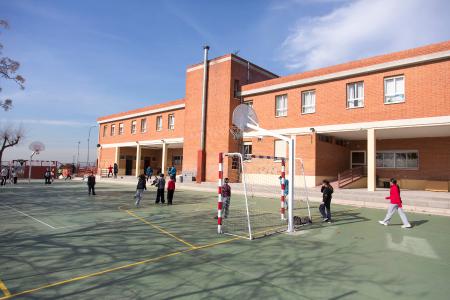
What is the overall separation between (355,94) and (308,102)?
11.5 feet

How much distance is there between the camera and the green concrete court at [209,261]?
5.10 m

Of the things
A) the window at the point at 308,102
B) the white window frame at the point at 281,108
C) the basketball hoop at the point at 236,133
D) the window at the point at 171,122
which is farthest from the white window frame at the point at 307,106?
the window at the point at 171,122

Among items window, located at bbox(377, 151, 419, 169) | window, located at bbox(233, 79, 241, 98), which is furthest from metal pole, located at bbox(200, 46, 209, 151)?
window, located at bbox(377, 151, 419, 169)

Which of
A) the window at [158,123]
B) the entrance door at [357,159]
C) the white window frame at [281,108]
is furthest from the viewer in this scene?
the window at [158,123]

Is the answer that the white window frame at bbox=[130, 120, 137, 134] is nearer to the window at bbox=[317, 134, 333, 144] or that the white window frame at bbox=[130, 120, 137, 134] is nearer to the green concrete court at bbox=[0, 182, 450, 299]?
the window at bbox=[317, 134, 333, 144]

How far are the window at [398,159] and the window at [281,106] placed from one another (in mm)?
8088

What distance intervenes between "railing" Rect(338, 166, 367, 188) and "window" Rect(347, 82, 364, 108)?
4950mm

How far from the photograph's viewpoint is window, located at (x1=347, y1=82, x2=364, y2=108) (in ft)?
66.7

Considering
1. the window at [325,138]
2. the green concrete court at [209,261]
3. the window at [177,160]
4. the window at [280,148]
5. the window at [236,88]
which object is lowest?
the green concrete court at [209,261]

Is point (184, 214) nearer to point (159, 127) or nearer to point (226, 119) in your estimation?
point (226, 119)

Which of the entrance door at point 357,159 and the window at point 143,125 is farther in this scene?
the window at point 143,125

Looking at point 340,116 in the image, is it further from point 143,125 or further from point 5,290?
point 143,125

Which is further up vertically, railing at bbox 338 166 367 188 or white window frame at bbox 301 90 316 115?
white window frame at bbox 301 90 316 115

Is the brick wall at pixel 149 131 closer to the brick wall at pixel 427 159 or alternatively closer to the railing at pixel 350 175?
the railing at pixel 350 175
